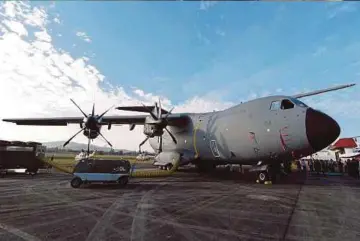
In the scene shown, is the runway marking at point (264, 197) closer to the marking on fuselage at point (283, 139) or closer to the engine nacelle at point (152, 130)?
the marking on fuselage at point (283, 139)

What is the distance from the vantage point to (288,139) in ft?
39.3

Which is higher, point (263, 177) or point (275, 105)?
point (275, 105)

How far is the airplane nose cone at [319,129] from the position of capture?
11.2 m

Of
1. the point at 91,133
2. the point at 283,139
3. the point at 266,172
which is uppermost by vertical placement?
the point at 91,133

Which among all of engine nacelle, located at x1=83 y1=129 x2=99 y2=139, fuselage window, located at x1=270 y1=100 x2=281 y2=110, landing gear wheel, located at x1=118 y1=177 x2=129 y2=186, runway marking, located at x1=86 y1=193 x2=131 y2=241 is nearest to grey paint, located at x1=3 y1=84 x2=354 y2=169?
fuselage window, located at x1=270 y1=100 x2=281 y2=110

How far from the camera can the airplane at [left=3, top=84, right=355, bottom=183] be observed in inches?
458

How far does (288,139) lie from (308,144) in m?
0.88

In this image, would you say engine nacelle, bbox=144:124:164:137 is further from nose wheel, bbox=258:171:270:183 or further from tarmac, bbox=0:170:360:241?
tarmac, bbox=0:170:360:241

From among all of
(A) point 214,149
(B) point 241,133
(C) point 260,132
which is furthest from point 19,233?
(A) point 214,149

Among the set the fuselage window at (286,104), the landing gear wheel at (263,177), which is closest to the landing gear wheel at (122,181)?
the landing gear wheel at (263,177)

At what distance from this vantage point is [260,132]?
517 inches

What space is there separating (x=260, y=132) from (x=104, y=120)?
12.7 m

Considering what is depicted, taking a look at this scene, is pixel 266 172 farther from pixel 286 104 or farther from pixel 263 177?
pixel 286 104

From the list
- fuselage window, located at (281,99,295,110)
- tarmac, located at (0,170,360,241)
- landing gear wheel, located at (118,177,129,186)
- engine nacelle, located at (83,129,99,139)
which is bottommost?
tarmac, located at (0,170,360,241)
